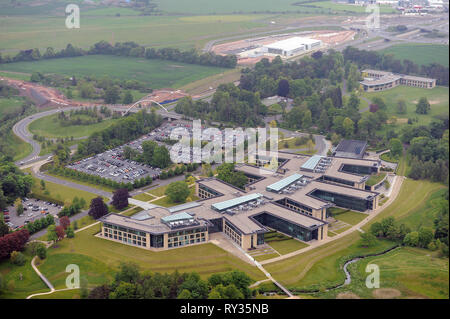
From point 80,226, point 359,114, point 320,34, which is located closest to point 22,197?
point 80,226

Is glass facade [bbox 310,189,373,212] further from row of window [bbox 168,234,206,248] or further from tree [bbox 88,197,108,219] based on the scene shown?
tree [bbox 88,197,108,219]

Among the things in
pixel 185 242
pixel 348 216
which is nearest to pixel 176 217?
pixel 185 242

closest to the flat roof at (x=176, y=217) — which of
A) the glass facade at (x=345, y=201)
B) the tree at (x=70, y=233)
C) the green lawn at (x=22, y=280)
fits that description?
the tree at (x=70, y=233)

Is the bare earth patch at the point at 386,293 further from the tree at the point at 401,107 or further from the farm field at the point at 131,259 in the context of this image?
the tree at the point at 401,107

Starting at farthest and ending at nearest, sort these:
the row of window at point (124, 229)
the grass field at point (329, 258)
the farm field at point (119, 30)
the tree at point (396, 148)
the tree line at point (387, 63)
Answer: the farm field at point (119, 30), the tree line at point (387, 63), the tree at point (396, 148), the row of window at point (124, 229), the grass field at point (329, 258)

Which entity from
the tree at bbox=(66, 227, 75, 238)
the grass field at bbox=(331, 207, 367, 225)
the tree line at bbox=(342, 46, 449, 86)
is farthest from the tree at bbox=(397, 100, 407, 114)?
the tree at bbox=(66, 227, 75, 238)

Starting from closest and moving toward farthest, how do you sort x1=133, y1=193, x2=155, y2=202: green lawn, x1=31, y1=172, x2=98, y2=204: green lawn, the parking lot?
the parking lot → x1=133, y1=193, x2=155, y2=202: green lawn → x1=31, y1=172, x2=98, y2=204: green lawn
